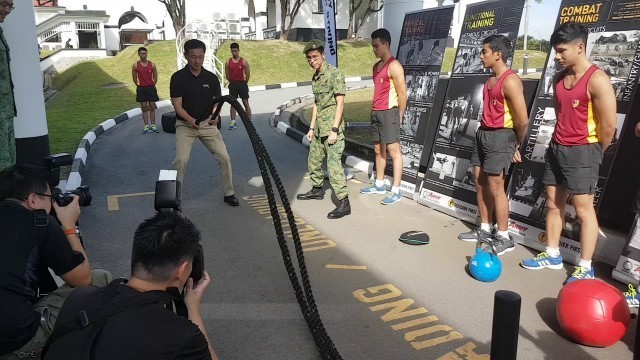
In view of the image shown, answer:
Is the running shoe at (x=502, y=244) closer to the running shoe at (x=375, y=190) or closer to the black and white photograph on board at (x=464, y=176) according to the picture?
the black and white photograph on board at (x=464, y=176)

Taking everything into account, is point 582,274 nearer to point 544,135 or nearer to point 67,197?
point 544,135

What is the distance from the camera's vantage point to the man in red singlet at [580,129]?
3.70 metres

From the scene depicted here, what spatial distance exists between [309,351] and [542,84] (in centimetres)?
331

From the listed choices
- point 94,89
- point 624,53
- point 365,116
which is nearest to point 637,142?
point 624,53

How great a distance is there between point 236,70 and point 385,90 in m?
5.98

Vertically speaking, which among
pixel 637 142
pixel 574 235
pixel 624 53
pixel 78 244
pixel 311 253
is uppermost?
pixel 624 53

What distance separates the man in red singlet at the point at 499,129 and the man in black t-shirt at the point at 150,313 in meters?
3.25

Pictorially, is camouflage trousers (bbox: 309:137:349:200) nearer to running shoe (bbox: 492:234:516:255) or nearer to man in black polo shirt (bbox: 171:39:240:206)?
man in black polo shirt (bbox: 171:39:240:206)

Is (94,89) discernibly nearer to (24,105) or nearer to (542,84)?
(24,105)

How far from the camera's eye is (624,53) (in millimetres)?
4242

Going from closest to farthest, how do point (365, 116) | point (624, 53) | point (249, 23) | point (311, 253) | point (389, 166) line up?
Answer: point (624, 53), point (311, 253), point (389, 166), point (365, 116), point (249, 23)

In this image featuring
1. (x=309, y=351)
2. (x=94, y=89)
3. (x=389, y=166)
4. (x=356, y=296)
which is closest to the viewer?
(x=309, y=351)

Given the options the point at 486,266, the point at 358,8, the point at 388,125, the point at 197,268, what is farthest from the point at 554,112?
the point at 358,8

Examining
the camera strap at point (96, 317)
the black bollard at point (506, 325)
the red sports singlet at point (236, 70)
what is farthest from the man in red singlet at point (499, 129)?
the red sports singlet at point (236, 70)
